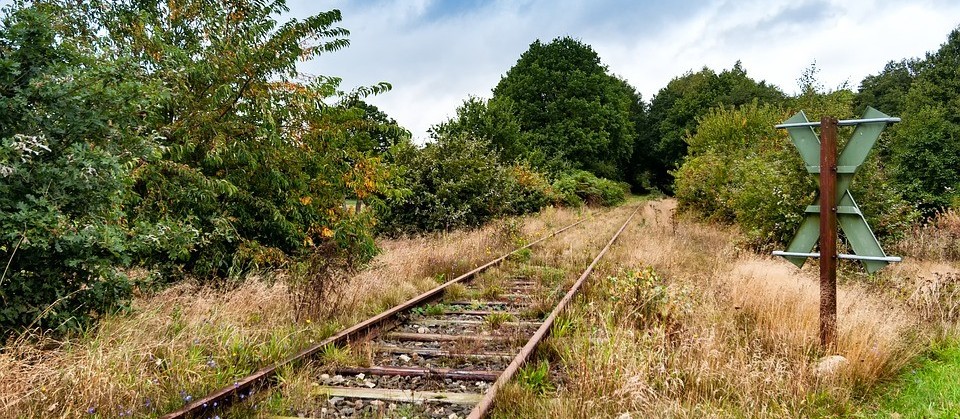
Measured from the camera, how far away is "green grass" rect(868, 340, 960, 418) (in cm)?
397

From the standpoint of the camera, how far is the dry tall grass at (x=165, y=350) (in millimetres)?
3570

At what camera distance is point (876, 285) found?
814cm

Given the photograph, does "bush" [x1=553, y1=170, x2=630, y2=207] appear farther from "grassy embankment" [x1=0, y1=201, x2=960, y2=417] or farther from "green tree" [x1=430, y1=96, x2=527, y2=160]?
"grassy embankment" [x1=0, y1=201, x2=960, y2=417]

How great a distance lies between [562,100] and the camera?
44.5 metres

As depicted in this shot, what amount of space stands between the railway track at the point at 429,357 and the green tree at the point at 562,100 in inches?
1394

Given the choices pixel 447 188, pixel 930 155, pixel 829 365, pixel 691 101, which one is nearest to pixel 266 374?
pixel 829 365

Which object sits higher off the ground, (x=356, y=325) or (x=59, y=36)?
(x=59, y=36)

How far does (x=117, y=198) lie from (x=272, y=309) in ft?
6.60

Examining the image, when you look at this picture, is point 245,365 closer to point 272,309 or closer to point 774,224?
point 272,309

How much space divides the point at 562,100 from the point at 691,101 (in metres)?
23.5

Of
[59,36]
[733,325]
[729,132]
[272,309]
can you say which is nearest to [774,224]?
[733,325]

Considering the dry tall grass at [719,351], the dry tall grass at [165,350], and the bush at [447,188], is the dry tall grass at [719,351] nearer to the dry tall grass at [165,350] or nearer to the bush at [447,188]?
the dry tall grass at [165,350]

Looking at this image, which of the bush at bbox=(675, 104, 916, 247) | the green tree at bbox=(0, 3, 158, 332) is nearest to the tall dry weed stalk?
the bush at bbox=(675, 104, 916, 247)

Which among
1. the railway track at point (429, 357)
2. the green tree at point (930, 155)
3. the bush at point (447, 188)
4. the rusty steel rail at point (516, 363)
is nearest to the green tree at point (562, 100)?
the green tree at point (930, 155)
